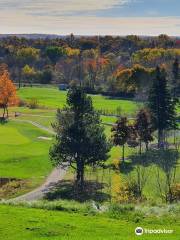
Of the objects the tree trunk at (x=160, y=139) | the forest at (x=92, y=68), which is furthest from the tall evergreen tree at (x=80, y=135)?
the forest at (x=92, y=68)

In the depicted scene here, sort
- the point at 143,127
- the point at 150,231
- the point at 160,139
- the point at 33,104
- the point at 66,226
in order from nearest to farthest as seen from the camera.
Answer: the point at 150,231, the point at 66,226, the point at 143,127, the point at 160,139, the point at 33,104

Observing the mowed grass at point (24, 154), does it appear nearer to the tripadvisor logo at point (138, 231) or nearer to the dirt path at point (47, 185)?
the dirt path at point (47, 185)

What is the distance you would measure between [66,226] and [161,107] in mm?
53200

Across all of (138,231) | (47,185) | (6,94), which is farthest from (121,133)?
(138,231)

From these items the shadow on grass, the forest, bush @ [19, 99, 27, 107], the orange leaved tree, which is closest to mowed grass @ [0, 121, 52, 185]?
the shadow on grass

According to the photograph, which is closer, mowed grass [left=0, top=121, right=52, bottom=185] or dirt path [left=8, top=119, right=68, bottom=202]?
dirt path [left=8, top=119, right=68, bottom=202]

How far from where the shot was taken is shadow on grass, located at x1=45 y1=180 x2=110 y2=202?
153ft

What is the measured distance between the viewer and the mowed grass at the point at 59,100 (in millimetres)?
109094

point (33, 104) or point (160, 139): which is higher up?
point (33, 104)

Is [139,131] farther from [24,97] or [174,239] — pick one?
[24,97]

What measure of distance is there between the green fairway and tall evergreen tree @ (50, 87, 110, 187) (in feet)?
15.5

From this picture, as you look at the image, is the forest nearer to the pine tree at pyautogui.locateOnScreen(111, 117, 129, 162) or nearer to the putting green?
the putting green

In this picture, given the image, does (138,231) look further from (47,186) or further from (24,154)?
(24,154)

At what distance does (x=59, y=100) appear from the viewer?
398 feet
